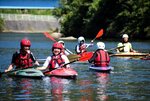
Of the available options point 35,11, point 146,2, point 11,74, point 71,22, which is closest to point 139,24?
point 146,2

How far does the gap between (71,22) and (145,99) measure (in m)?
66.7

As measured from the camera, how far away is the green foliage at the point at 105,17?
Result: 65.2 meters

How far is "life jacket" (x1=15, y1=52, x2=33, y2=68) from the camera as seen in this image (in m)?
20.1

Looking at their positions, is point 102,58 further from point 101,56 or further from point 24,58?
point 24,58

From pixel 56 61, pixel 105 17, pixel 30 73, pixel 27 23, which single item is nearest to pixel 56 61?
pixel 56 61

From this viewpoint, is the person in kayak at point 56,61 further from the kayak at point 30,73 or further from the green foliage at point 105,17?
the green foliage at point 105,17

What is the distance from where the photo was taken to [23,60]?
20.2m

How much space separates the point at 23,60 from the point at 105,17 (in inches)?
2182

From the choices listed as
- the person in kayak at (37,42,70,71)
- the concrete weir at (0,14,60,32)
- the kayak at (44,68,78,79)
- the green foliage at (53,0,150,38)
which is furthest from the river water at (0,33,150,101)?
the concrete weir at (0,14,60,32)

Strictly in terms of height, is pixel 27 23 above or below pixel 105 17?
above

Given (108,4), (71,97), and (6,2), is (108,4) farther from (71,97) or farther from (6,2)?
(71,97)

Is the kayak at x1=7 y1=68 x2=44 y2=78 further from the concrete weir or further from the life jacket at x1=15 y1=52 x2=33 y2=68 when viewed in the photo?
the concrete weir

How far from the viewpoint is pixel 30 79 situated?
2033 cm

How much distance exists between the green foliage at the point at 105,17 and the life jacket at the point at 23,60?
43.8m
